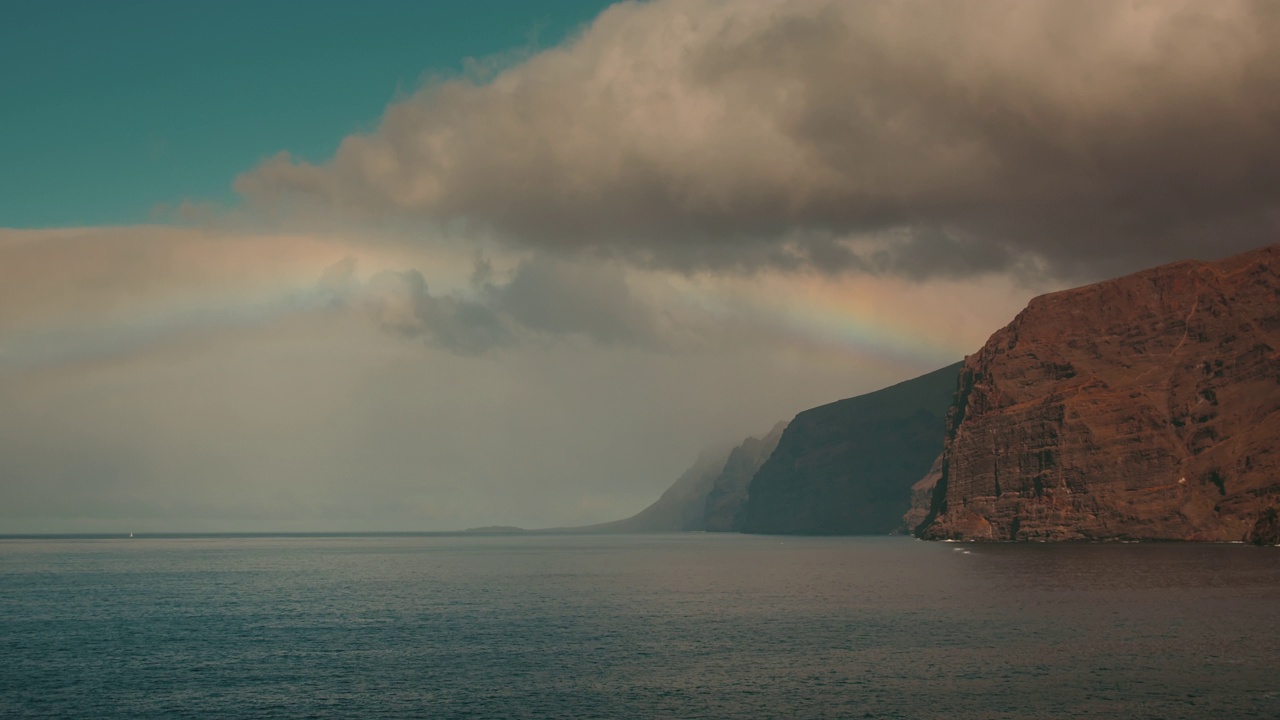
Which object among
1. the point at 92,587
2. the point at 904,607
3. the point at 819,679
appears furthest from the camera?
the point at 92,587

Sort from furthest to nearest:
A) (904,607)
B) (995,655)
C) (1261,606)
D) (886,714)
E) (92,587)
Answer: (92,587) → (904,607) → (1261,606) → (995,655) → (886,714)

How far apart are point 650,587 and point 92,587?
7946 centimetres

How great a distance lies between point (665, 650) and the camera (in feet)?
247

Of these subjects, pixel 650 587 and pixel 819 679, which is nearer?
pixel 819 679

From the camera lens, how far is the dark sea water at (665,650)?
5581 cm

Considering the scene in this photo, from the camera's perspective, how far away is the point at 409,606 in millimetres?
112125

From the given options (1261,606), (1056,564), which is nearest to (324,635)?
(1261,606)

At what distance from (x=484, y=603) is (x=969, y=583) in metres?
63.1

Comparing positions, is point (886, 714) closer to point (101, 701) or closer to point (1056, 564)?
point (101, 701)

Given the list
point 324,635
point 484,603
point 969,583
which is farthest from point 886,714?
point 969,583

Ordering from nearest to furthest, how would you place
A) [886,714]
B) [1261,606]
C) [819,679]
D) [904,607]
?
1. [886,714]
2. [819,679]
3. [1261,606]
4. [904,607]

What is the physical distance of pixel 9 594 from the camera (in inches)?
5217

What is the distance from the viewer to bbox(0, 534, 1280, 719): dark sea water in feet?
183

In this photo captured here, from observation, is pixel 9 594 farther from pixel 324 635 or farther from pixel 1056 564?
pixel 1056 564
